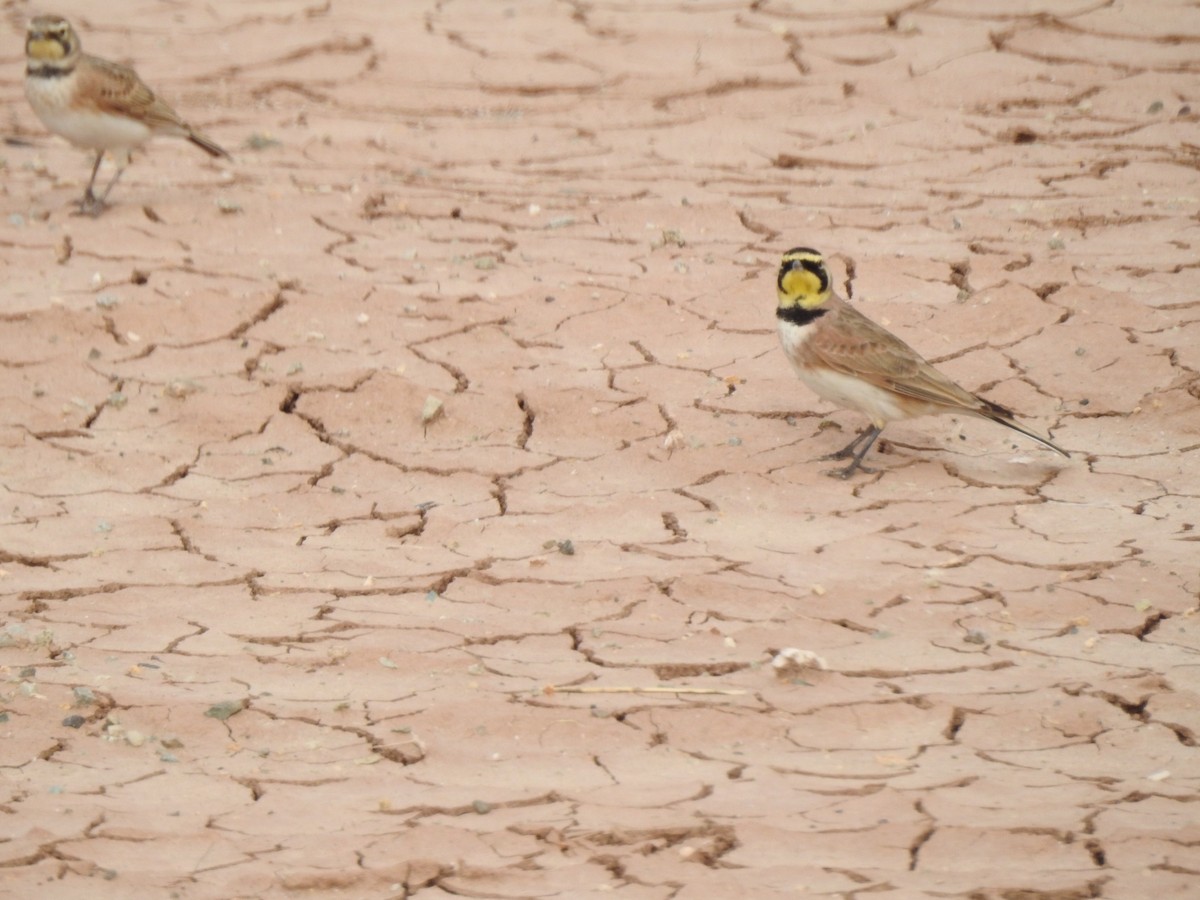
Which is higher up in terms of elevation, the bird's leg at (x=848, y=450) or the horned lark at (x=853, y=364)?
the horned lark at (x=853, y=364)

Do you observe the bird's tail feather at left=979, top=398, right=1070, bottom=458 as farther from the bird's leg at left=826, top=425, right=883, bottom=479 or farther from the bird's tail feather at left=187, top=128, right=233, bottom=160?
the bird's tail feather at left=187, top=128, right=233, bottom=160

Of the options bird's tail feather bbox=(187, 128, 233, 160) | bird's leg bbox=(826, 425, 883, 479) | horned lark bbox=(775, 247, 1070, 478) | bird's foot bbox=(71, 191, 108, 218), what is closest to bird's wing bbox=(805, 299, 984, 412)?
horned lark bbox=(775, 247, 1070, 478)

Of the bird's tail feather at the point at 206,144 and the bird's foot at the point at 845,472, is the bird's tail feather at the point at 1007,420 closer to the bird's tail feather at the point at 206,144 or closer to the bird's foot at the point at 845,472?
the bird's foot at the point at 845,472

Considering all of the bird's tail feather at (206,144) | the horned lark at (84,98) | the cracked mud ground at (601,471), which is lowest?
the cracked mud ground at (601,471)

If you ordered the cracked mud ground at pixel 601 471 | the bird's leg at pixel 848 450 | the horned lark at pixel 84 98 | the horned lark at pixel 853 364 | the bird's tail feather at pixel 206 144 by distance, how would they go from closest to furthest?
the cracked mud ground at pixel 601 471
the horned lark at pixel 853 364
the bird's leg at pixel 848 450
the horned lark at pixel 84 98
the bird's tail feather at pixel 206 144

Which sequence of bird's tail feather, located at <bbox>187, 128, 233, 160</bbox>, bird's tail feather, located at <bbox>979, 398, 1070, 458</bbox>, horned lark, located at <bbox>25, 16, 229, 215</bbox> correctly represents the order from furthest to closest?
bird's tail feather, located at <bbox>187, 128, 233, 160</bbox> < horned lark, located at <bbox>25, 16, 229, 215</bbox> < bird's tail feather, located at <bbox>979, 398, 1070, 458</bbox>

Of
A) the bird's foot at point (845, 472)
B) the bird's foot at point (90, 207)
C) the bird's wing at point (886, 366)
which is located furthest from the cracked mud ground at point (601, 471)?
the bird's wing at point (886, 366)

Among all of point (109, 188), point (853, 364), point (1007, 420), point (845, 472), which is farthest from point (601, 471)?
point (109, 188)

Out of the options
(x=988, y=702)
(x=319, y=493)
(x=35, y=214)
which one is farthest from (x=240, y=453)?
(x=988, y=702)

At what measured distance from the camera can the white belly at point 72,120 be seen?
26.2ft

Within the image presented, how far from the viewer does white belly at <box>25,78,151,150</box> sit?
7.97 metres

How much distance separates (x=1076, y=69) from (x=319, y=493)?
5.92 m

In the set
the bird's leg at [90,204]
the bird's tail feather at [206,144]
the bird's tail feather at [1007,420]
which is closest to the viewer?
the bird's tail feather at [1007,420]

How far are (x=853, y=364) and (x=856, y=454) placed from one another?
1.30 feet
